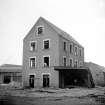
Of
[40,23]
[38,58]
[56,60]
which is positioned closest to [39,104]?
[56,60]

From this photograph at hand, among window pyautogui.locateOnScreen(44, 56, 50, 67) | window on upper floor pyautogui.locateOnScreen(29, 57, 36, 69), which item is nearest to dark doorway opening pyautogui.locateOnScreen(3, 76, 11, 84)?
window on upper floor pyautogui.locateOnScreen(29, 57, 36, 69)

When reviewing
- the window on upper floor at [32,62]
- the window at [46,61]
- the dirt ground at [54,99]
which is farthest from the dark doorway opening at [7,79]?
the dirt ground at [54,99]

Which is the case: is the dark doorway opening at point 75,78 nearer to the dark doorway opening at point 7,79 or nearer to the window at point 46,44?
the window at point 46,44

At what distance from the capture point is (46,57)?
98.0ft

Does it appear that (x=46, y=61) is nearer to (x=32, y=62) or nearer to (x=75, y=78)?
(x=32, y=62)

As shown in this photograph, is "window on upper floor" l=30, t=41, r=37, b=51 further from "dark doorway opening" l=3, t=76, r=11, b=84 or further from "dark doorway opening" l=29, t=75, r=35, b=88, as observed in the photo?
"dark doorway opening" l=3, t=76, r=11, b=84

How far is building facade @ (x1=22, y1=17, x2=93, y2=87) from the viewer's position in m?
28.4

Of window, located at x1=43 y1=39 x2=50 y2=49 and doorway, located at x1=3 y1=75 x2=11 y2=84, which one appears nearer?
window, located at x1=43 y1=39 x2=50 y2=49

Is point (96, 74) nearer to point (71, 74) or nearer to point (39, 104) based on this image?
point (71, 74)

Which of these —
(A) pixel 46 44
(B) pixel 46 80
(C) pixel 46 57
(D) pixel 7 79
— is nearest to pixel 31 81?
(B) pixel 46 80

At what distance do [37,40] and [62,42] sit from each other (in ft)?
15.8

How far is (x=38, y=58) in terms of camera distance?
30531 millimetres

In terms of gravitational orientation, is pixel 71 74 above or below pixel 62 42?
below

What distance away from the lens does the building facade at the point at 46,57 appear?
93.1 feet
